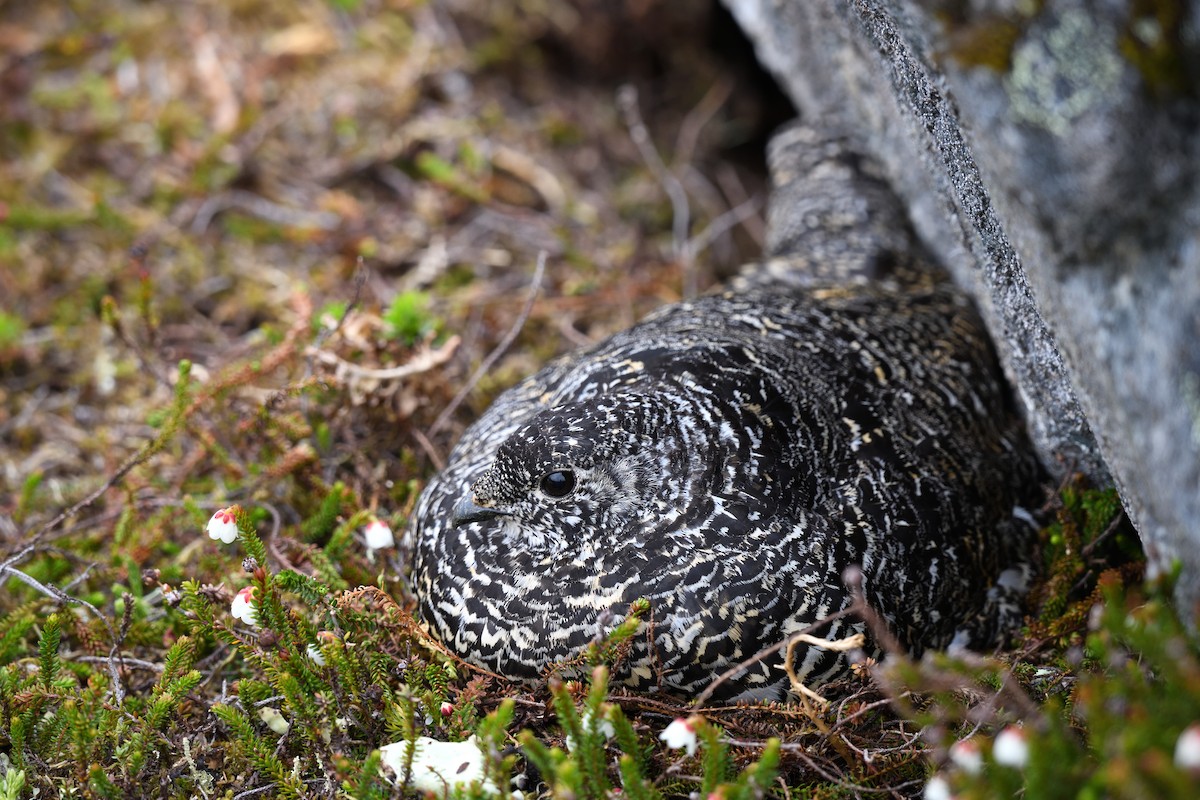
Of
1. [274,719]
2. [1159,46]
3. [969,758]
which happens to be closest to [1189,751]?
[969,758]

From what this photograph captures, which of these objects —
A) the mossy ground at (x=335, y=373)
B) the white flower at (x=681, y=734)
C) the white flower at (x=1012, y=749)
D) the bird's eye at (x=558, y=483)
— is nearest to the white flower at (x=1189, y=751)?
the mossy ground at (x=335, y=373)

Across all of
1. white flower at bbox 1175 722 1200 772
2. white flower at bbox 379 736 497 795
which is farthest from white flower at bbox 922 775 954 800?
white flower at bbox 379 736 497 795

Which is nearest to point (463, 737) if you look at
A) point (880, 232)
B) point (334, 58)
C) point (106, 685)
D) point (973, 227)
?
point (106, 685)

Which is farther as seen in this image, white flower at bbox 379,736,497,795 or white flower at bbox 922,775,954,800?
white flower at bbox 379,736,497,795

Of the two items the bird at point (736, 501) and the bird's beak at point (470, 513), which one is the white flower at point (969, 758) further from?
the bird's beak at point (470, 513)

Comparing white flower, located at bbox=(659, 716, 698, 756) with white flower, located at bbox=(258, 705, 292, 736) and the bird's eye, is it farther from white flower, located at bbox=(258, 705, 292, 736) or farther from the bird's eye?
white flower, located at bbox=(258, 705, 292, 736)

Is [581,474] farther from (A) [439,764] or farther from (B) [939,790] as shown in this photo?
(B) [939,790]
